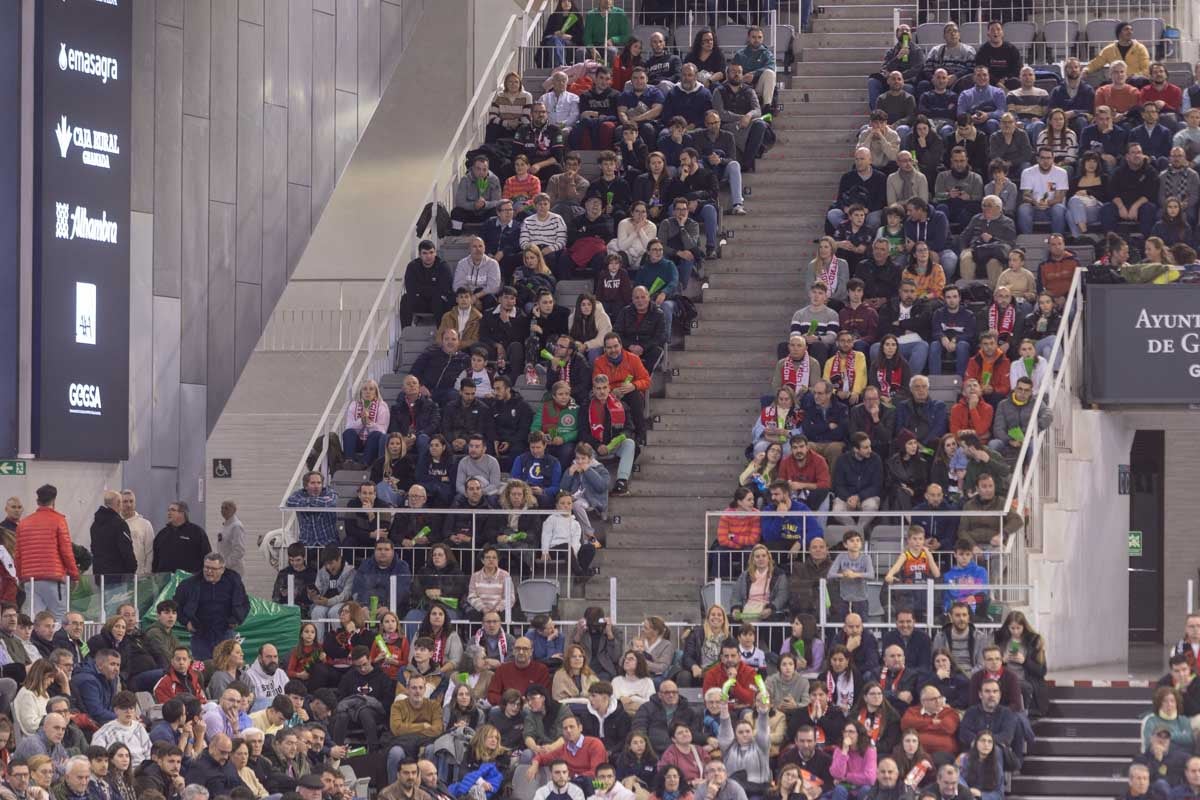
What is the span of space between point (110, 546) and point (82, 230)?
285 centimetres

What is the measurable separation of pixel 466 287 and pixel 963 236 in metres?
4.74

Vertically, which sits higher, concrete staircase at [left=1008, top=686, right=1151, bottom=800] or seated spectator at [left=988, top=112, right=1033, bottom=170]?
seated spectator at [left=988, top=112, right=1033, bottom=170]

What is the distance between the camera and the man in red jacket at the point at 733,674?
18203mm

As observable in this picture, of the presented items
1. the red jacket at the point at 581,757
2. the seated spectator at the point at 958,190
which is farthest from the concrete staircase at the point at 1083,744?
the seated spectator at the point at 958,190

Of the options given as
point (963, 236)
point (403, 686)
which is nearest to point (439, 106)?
point (963, 236)

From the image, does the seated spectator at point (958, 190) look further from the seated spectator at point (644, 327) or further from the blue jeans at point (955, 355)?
the seated spectator at point (644, 327)

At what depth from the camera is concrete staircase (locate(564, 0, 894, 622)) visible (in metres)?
21.7

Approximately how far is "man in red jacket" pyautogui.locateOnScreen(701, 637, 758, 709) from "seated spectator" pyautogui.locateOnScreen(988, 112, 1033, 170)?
820cm

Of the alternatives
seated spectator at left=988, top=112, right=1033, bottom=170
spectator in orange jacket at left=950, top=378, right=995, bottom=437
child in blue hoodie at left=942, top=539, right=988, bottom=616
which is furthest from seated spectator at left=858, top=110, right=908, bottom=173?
child in blue hoodie at left=942, top=539, right=988, bottom=616

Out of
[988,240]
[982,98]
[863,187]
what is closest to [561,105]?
[863,187]

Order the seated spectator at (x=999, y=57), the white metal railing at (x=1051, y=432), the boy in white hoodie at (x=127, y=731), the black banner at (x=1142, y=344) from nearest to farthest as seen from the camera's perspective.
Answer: the boy in white hoodie at (x=127, y=731)
the white metal railing at (x=1051, y=432)
the black banner at (x=1142, y=344)
the seated spectator at (x=999, y=57)

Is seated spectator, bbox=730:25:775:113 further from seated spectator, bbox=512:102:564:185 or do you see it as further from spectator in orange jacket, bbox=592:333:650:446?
spectator in orange jacket, bbox=592:333:650:446

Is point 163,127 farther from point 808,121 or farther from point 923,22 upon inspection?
point 923,22

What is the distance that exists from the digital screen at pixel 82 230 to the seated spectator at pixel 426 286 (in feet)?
10.5
